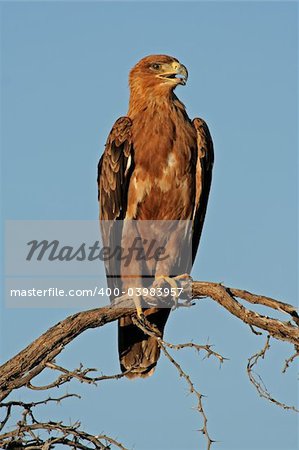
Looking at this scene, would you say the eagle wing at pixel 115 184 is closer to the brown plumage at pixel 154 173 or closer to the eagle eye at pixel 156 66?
the brown plumage at pixel 154 173

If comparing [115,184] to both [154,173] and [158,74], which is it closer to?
[154,173]

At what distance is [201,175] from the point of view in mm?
7168

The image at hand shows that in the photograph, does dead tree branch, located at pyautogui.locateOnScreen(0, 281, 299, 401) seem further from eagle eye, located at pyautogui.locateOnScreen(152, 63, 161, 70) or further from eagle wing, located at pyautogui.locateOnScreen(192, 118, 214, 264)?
eagle eye, located at pyautogui.locateOnScreen(152, 63, 161, 70)

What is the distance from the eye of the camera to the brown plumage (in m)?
7.05

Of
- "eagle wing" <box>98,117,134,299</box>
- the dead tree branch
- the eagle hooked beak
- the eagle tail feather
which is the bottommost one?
the dead tree branch

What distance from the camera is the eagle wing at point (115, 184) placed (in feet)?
→ 23.5

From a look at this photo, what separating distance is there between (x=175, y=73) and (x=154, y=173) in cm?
100

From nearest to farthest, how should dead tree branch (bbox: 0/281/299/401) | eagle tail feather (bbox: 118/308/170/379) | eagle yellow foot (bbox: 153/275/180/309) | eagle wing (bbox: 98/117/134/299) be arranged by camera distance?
1. dead tree branch (bbox: 0/281/299/401)
2. eagle yellow foot (bbox: 153/275/180/309)
3. eagle wing (bbox: 98/117/134/299)
4. eagle tail feather (bbox: 118/308/170/379)

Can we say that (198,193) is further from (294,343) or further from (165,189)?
(294,343)

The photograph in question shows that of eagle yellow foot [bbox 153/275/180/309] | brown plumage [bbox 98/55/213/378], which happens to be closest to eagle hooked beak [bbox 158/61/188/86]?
brown plumage [bbox 98/55/213/378]

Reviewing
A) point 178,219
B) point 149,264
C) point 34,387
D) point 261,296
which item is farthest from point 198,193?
point 34,387

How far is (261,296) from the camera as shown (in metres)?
5.27

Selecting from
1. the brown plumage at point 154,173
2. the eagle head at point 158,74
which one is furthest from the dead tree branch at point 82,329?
the eagle head at point 158,74

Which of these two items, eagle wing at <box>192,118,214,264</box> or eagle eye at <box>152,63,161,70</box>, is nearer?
eagle wing at <box>192,118,214,264</box>
